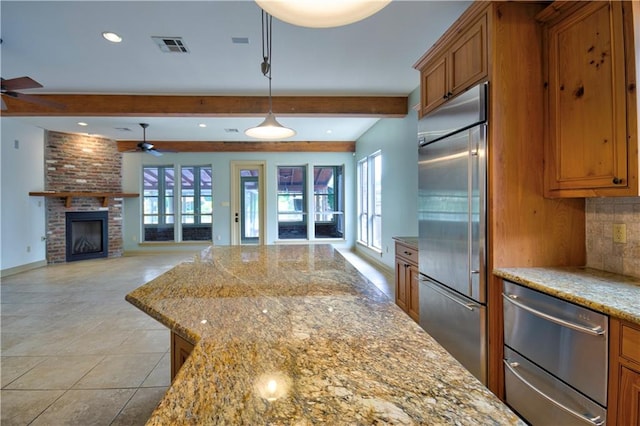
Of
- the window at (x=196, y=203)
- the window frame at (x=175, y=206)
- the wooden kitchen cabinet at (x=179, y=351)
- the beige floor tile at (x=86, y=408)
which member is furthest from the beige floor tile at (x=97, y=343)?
the window at (x=196, y=203)

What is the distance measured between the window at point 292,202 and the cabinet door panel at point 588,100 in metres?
6.63

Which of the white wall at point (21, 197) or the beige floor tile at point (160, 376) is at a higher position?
the white wall at point (21, 197)

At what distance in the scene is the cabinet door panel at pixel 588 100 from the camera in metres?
1.54

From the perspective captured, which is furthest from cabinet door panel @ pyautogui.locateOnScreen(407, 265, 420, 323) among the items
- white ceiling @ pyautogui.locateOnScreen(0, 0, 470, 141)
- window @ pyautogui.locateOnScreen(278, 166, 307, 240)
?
window @ pyautogui.locateOnScreen(278, 166, 307, 240)

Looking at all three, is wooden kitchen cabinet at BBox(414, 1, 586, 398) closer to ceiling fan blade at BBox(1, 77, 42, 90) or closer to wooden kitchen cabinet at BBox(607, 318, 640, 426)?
wooden kitchen cabinet at BBox(607, 318, 640, 426)

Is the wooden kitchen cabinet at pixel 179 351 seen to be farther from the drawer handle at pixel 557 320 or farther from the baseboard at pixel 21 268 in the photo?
the baseboard at pixel 21 268

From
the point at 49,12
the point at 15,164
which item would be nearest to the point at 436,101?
the point at 49,12

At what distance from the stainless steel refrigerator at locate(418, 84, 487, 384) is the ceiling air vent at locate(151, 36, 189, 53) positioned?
7.85ft

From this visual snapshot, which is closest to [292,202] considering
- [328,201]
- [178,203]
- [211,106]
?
[328,201]

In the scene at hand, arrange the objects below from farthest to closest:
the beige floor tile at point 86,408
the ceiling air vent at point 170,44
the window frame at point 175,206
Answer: the window frame at point 175,206 < the ceiling air vent at point 170,44 < the beige floor tile at point 86,408

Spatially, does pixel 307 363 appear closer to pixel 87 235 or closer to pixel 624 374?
pixel 624 374

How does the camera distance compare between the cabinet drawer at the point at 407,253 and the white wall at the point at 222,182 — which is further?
the white wall at the point at 222,182

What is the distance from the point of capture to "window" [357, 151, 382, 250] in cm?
632

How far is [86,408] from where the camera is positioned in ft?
6.44
